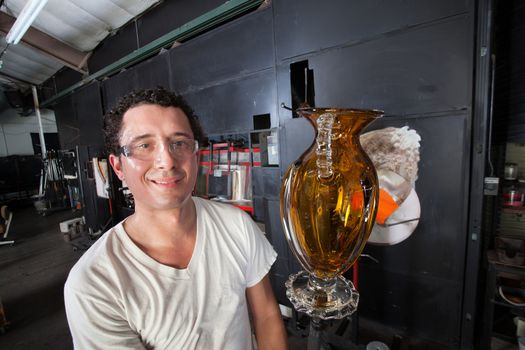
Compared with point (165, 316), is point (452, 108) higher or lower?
higher

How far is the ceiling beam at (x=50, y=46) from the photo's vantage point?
335 centimetres

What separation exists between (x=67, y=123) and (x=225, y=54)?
6240mm

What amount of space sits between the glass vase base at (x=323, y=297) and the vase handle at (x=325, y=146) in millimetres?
243

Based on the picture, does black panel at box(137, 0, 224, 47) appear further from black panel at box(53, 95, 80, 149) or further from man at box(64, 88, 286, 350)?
black panel at box(53, 95, 80, 149)

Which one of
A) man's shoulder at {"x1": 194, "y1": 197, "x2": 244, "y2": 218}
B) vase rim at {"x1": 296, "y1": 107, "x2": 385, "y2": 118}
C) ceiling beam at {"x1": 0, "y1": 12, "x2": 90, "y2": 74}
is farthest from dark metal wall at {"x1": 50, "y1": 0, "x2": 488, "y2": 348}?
ceiling beam at {"x1": 0, "y1": 12, "x2": 90, "y2": 74}

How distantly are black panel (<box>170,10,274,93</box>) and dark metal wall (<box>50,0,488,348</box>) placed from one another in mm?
11

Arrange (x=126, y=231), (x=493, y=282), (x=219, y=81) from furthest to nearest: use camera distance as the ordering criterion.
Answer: (x=219, y=81)
(x=493, y=282)
(x=126, y=231)

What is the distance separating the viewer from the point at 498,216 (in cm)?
165

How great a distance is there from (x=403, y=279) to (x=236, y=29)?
230cm

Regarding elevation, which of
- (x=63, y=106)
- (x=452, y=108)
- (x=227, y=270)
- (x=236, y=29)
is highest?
(x=63, y=106)

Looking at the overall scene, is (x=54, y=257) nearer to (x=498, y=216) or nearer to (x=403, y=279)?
(x=403, y=279)

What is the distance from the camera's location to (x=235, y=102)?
222 cm

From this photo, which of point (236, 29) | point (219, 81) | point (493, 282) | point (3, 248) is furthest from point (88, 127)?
point (493, 282)

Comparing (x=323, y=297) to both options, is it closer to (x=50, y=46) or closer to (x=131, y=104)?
(x=131, y=104)
